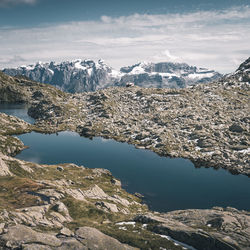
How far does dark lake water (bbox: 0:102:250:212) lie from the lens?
77.4 metres

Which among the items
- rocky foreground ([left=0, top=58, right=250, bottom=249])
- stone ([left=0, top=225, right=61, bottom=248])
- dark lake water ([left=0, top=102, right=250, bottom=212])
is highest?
stone ([left=0, top=225, right=61, bottom=248])

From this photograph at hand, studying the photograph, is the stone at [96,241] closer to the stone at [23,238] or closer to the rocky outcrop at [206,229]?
the stone at [23,238]

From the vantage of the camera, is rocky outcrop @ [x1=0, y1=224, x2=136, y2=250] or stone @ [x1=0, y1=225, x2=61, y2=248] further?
stone @ [x1=0, y1=225, x2=61, y2=248]

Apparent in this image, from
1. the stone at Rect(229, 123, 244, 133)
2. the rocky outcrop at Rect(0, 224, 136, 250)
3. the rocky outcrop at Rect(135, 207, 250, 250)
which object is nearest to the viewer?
the rocky outcrop at Rect(0, 224, 136, 250)

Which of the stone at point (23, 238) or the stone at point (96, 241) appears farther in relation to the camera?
the stone at point (96, 241)

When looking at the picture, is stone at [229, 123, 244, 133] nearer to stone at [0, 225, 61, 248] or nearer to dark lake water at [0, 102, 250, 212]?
dark lake water at [0, 102, 250, 212]

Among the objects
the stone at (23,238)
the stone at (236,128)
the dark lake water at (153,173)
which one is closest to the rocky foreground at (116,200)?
the stone at (23,238)

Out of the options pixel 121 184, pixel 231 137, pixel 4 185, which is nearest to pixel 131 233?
pixel 4 185

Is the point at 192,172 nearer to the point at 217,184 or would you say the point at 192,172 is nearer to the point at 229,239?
the point at 217,184

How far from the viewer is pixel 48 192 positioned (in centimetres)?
4778

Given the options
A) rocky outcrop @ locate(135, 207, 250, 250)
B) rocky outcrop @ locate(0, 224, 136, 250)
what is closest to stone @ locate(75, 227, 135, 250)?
rocky outcrop @ locate(0, 224, 136, 250)

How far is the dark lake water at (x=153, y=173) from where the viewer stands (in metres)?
77.4

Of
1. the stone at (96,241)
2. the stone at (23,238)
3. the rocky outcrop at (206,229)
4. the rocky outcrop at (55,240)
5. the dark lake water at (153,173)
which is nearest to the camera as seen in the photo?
the rocky outcrop at (55,240)

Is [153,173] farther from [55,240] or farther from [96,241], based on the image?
[55,240]
